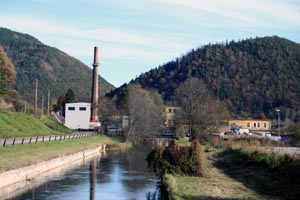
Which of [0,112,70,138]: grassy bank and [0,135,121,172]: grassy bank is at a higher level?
[0,112,70,138]: grassy bank

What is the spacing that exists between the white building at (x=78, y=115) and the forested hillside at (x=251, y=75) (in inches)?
1216

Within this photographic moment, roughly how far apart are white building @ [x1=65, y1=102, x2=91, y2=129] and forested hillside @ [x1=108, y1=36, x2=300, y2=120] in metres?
30.9

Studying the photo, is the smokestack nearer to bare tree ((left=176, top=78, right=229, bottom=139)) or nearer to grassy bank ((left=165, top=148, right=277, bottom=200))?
bare tree ((left=176, top=78, right=229, bottom=139))

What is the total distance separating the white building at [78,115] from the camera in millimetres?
113188

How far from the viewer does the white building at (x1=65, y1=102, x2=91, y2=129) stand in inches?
4456

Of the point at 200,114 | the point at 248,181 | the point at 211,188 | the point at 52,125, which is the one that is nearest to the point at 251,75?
the point at 52,125

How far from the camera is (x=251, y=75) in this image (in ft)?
540

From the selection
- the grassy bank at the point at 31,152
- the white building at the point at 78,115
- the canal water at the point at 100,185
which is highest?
the white building at the point at 78,115

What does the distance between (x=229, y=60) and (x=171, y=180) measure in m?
158

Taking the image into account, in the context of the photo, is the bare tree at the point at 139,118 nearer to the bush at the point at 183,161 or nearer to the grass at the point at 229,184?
the grass at the point at 229,184

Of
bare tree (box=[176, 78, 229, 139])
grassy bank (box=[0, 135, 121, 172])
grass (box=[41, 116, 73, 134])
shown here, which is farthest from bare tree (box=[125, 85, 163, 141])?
grassy bank (box=[0, 135, 121, 172])

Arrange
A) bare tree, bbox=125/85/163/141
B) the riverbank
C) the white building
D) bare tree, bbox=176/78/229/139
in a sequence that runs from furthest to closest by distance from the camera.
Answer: the white building
bare tree, bbox=125/85/163/141
bare tree, bbox=176/78/229/139
the riverbank

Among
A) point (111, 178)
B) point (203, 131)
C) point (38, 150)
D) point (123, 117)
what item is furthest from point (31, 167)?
point (123, 117)

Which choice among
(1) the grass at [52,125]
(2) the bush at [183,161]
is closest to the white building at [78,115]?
(1) the grass at [52,125]
